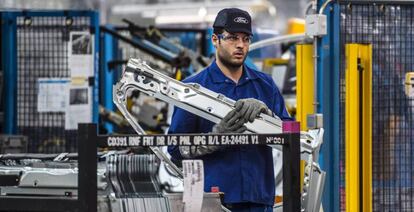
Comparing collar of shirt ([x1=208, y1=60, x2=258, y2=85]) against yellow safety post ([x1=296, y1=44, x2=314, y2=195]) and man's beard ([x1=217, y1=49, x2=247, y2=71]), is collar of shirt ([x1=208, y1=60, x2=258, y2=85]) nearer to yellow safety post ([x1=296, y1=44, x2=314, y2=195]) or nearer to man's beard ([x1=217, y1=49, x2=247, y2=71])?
man's beard ([x1=217, y1=49, x2=247, y2=71])

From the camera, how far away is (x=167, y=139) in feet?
16.1

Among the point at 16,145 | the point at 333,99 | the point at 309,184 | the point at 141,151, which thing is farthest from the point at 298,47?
the point at 16,145

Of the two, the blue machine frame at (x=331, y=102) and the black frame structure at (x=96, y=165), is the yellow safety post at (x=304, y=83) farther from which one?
the black frame structure at (x=96, y=165)

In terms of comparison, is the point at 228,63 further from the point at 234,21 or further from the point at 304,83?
the point at 304,83

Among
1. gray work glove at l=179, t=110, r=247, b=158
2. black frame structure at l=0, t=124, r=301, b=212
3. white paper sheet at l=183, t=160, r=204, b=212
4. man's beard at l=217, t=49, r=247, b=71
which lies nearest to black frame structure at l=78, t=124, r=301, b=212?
black frame structure at l=0, t=124, r=301, b=212

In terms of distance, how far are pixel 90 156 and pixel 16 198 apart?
1.34 ft

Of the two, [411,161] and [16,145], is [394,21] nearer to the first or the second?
[411,161]

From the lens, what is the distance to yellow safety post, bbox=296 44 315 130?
25.2 ft

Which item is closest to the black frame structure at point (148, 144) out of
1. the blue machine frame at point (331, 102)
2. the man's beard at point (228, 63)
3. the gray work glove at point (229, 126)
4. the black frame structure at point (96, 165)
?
the black frame structure at point (96, 165)

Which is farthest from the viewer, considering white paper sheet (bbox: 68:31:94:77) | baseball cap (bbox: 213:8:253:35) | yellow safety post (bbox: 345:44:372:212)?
white paper sheet (bbox: 68:31:94:77)

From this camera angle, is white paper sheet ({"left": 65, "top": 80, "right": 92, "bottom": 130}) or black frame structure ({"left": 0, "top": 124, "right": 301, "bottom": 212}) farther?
white paper sheet ({"left": 65, "top": 80, "right": 92, "bottom": 130})

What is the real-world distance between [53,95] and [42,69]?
0.30 metres

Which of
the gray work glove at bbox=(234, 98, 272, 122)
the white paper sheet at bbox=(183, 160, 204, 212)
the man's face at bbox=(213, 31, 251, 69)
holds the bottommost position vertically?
the white paper sheet at bbox=(183, 160, 204, 212)

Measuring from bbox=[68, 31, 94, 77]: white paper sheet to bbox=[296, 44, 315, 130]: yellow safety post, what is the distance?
290 centimetres
